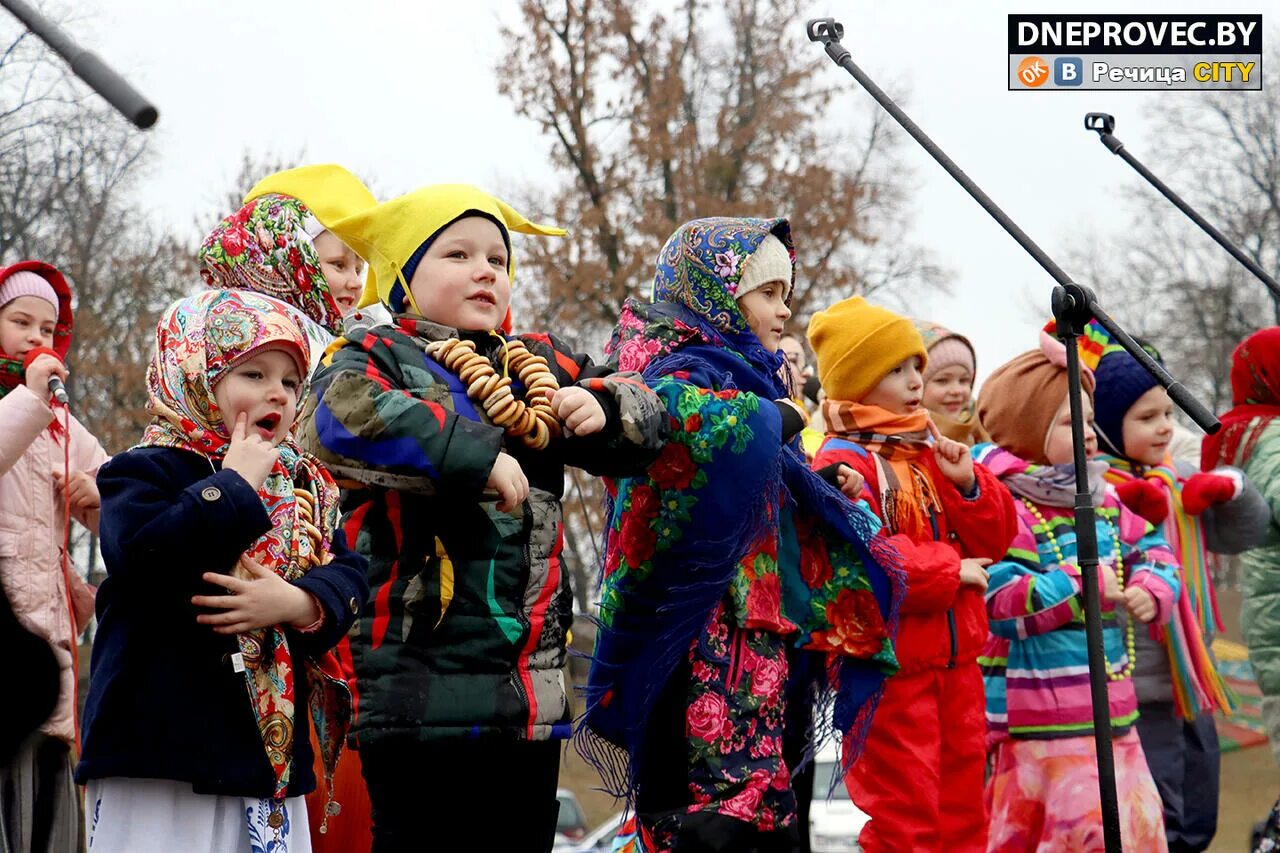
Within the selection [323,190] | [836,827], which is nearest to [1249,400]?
[323,190]

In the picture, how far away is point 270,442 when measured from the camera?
3.94 metres

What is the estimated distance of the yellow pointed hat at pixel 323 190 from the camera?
213 inches

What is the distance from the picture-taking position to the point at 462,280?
4129 millimetres

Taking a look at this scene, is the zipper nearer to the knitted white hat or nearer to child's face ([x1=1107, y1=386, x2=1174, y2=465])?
the knitted white hat

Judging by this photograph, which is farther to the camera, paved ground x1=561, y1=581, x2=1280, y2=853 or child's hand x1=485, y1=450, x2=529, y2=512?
paved ground x1=561, y1=581, x2=1280, y2=853

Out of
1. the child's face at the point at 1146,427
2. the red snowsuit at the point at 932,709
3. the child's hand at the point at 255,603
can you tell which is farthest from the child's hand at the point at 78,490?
the child's face at the point at 1146,427

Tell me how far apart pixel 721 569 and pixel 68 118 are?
51.4 feet

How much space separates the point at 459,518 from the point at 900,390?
226 centimetres

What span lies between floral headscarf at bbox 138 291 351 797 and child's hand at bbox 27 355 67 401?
88 cm

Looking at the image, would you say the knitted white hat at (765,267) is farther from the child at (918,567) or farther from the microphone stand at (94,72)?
the microphone stand at (94,72)

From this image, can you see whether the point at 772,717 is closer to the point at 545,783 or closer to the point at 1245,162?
the point at 545,783

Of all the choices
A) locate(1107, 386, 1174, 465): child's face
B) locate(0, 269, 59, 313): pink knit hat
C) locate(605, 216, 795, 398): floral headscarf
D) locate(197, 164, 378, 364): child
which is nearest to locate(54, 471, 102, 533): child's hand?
locate(0, 269, 59, 313): pink knit hat

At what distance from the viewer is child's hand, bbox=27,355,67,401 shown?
4781mm

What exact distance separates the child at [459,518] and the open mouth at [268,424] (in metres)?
0.09
